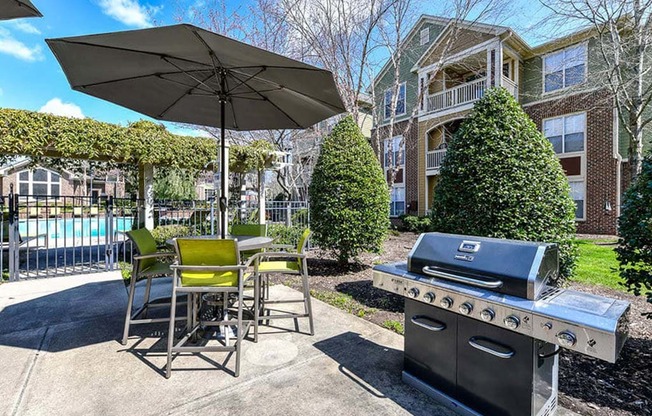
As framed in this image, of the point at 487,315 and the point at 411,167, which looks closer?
the point at 487,315

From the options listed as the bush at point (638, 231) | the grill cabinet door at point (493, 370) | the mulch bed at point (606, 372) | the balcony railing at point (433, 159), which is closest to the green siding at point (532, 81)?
the balcony railing at point (433, 159)

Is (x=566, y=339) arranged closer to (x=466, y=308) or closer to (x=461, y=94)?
(x=466, y=308)

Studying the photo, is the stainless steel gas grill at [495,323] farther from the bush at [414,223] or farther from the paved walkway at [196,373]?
the bush at [414,223]

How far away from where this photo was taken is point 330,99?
3.57 metres

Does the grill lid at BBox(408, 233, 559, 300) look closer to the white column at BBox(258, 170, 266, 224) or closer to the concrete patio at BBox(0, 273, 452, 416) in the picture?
the concrete patio at BBox(0, 273, 452, 416)

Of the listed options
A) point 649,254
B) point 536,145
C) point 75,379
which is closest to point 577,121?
point 536,145

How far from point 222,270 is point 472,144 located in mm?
3026

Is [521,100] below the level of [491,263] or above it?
above

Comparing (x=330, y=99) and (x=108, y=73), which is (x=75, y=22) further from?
(x=330, y=99)

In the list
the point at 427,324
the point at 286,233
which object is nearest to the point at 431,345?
the point at 427,324

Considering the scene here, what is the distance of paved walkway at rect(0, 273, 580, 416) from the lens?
2100 millimetres

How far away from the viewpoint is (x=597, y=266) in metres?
6.30

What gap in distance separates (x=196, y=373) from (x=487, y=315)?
2.23 m

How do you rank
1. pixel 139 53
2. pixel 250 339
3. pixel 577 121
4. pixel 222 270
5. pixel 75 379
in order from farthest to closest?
pixel 577 121 < pixel 250 339 < pixel 139 53 < pixel 222 270 < pixel 75 379
